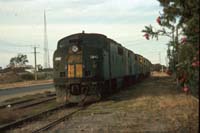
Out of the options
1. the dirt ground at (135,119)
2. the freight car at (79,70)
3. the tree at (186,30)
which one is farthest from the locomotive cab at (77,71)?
the tree at (186,30)

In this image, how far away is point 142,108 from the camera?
738 inches

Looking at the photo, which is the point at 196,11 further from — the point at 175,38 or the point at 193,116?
the point at 193,116

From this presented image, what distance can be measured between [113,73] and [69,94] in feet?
16.6

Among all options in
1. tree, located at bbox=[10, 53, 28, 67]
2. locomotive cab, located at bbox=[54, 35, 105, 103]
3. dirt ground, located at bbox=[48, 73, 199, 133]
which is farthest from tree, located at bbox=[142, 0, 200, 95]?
tree, located at bbox=[10, 53, 28, 67]

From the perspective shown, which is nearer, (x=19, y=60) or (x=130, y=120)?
(x=130, y=120)

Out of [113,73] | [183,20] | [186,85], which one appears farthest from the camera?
[113,73]

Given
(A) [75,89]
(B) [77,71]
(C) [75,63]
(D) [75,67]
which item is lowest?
(A) [75,89]

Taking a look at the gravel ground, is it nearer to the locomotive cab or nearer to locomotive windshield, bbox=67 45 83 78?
the locomotive cab

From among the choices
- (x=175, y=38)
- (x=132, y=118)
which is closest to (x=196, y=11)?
(x=175, y=38)

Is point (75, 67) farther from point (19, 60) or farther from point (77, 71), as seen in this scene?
point (19, 60)

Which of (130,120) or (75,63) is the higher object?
(75,63)

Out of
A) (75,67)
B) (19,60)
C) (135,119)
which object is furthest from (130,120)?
(19,60)

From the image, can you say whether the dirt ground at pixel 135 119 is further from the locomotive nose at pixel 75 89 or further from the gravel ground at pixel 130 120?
the locomotive nose at pixel 75 89

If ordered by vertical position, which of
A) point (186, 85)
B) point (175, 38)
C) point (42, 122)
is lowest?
point (42, 122)
